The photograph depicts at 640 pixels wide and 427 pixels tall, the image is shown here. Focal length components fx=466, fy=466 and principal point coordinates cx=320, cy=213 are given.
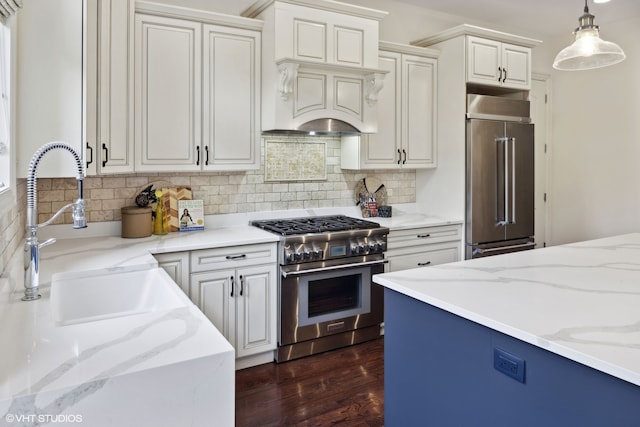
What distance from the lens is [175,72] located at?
120 inches

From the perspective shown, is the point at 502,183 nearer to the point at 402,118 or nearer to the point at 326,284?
the point at 402,118

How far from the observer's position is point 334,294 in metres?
3.38

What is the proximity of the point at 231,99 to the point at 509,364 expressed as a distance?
8.25ft

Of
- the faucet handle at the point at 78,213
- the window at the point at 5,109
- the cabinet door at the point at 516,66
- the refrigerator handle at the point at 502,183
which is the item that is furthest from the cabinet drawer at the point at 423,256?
the window at the point at 5,109

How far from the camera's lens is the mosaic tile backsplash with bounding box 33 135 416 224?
118 inches

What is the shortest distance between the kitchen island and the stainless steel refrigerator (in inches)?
67.1

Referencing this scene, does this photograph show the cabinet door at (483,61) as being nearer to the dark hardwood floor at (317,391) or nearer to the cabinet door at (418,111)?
the cabinet door at (418,111)

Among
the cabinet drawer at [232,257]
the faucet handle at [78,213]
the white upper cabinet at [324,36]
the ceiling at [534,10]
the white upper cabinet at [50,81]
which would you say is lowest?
the cabinet drawer at [232,257]

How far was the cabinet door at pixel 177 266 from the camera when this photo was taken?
2.76 m

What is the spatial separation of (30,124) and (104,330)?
1.39m

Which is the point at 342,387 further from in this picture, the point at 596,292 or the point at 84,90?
the point at 84,90

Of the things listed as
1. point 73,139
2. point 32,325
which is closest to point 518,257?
point 32,325

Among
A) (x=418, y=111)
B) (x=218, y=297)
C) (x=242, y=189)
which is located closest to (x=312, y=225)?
(x=242, y=189)

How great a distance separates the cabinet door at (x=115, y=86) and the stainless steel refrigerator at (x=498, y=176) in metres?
2.67
